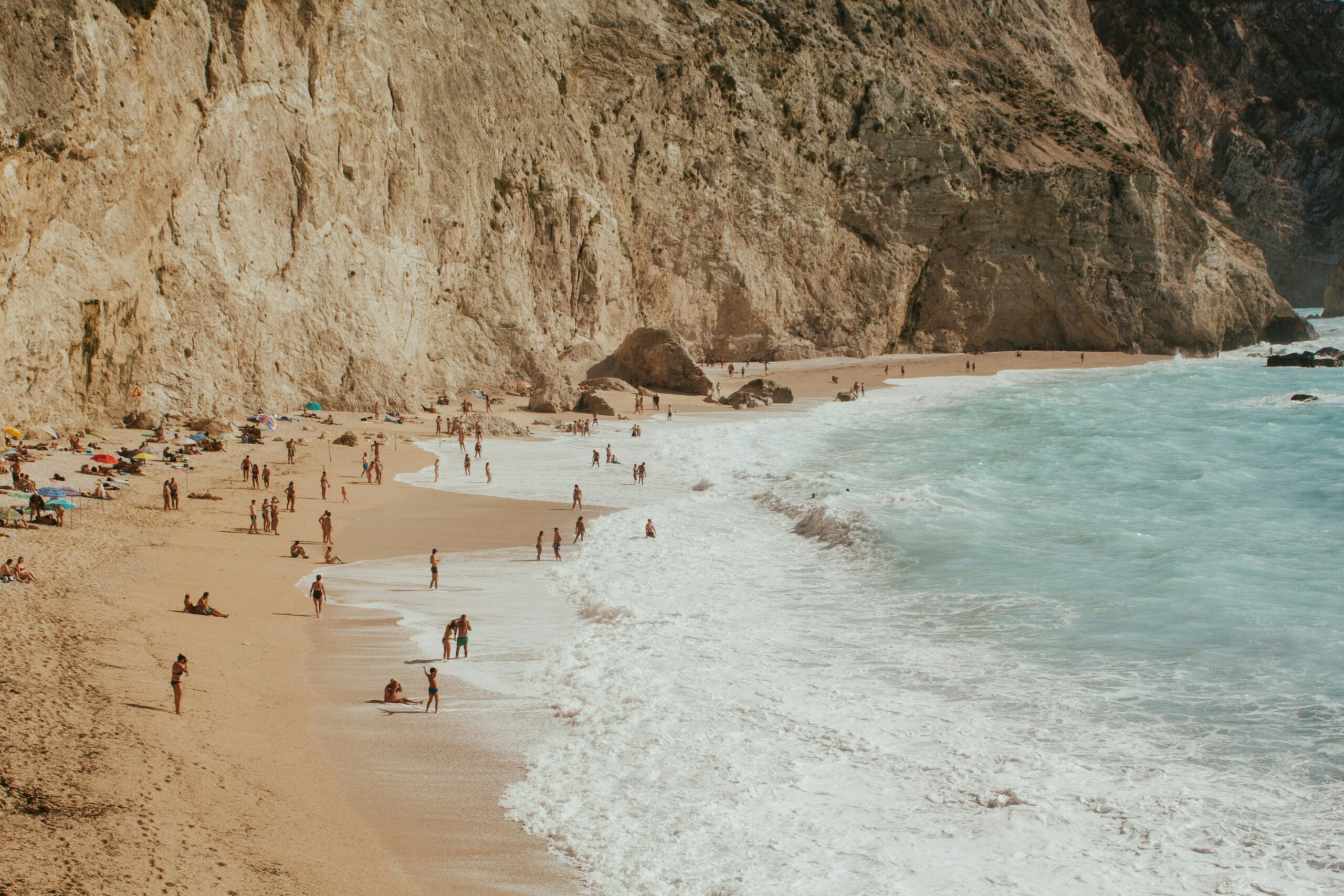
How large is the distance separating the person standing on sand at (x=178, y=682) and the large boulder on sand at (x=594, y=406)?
27767 millimetres

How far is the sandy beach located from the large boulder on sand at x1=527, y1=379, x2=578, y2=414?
19778 millimetres

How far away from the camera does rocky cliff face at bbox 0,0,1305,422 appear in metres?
25.4

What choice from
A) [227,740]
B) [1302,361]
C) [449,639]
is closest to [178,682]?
[227,740]

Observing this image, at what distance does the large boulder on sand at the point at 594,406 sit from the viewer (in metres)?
38.2

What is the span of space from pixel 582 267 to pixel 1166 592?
32.7m

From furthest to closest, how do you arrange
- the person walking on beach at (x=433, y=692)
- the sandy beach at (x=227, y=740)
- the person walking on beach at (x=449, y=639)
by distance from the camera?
the person walking on beach at (x=449, y=639), the person walking on beach at (x=433, y=692), the sandy beach at (x=227, y=740)

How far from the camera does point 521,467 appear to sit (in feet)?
91.7

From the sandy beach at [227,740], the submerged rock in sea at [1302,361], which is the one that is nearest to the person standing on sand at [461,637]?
the sandy beach at [227,740]

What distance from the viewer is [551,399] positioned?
126 ft

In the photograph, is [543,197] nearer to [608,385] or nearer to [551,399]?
[608,385]

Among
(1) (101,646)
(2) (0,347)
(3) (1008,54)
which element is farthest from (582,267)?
(3) (1008,54)

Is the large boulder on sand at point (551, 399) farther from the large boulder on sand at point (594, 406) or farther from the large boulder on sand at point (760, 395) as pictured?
the large boulder on sand at point (760, 395)

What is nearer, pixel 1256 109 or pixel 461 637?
pixel 461 637

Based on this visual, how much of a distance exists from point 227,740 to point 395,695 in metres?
1.95
